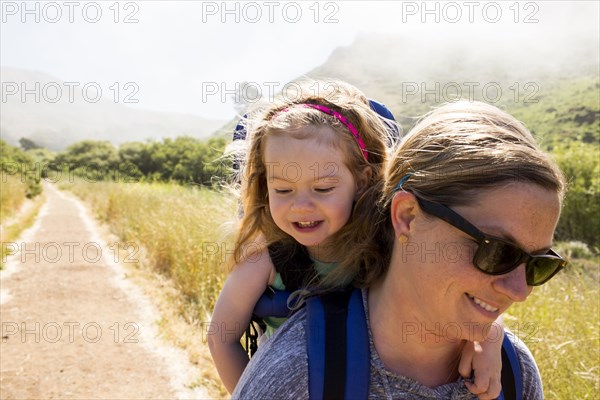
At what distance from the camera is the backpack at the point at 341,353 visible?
1037 mm

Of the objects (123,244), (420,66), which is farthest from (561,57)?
(123,244)

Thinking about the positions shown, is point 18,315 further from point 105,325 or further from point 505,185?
point 505,185

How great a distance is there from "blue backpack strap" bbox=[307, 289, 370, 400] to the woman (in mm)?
43

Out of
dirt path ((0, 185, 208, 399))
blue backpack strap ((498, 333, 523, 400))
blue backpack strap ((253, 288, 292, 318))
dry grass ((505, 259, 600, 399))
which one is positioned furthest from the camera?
dirt path ((0, 185, 208, 399))

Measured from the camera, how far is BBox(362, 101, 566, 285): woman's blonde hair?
1.08 m

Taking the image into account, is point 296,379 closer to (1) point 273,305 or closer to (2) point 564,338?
(1) point 273,305

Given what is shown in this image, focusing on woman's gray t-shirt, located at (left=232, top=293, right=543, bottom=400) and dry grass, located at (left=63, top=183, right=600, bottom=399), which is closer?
woman's gray t-shirt, located at (left=232, top=293, right=543, bottom=400)

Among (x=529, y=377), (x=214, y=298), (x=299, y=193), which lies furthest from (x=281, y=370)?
(x=214, y=298)

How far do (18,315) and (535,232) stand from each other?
6.73m

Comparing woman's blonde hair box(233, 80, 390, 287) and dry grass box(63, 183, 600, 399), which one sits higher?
woman's blonde hair box(233, 80, 390, 287)

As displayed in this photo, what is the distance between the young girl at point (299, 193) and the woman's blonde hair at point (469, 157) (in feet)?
1.56

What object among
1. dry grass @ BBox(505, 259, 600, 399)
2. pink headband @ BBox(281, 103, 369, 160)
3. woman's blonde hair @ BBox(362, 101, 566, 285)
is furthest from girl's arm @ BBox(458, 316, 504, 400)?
dry grass @ BBox(505, 259, 600, 399)

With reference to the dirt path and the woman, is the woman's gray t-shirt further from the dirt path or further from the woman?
the dirt path

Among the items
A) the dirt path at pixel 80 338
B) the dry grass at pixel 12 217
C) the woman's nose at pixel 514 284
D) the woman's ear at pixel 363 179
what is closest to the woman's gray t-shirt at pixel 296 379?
the woman's nose at pixel 514 284
